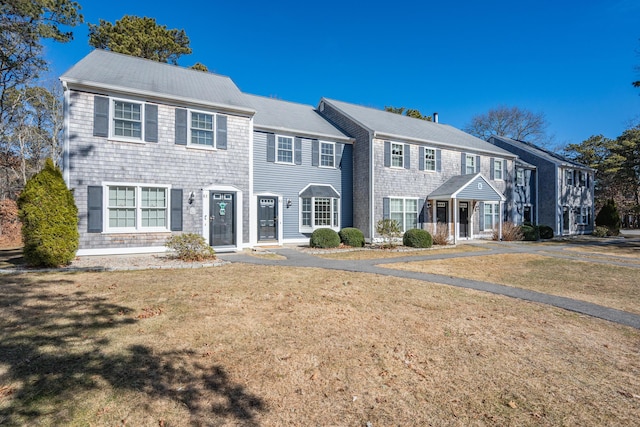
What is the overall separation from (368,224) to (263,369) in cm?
1403

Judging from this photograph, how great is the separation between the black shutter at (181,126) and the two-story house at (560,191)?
85.6 ft

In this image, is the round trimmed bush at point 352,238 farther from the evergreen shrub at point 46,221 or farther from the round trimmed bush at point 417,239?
the evergreen shrub at point 46,221

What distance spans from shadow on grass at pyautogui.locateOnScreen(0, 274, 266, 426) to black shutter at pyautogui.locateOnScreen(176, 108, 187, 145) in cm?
865

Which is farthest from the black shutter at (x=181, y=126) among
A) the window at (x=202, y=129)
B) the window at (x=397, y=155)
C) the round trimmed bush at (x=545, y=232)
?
the round trimmed bush at (x=545, y=232)

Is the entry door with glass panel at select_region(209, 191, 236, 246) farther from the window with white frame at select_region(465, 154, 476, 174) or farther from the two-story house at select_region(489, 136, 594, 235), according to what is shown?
the two-story house at select_region(489, 136, 594, 235)

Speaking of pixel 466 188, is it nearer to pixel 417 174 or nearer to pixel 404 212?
pixel 417 174

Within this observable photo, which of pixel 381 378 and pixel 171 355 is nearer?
pixel 381 378

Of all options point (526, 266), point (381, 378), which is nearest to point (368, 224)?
point (526, 266)

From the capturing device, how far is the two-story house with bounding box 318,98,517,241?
1727cm

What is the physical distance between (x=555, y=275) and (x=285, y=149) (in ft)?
39.9

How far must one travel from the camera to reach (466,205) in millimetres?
20578

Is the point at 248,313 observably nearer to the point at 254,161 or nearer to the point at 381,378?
the point at 381,378

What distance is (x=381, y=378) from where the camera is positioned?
3.30m

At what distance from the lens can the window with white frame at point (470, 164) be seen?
20997 mm
